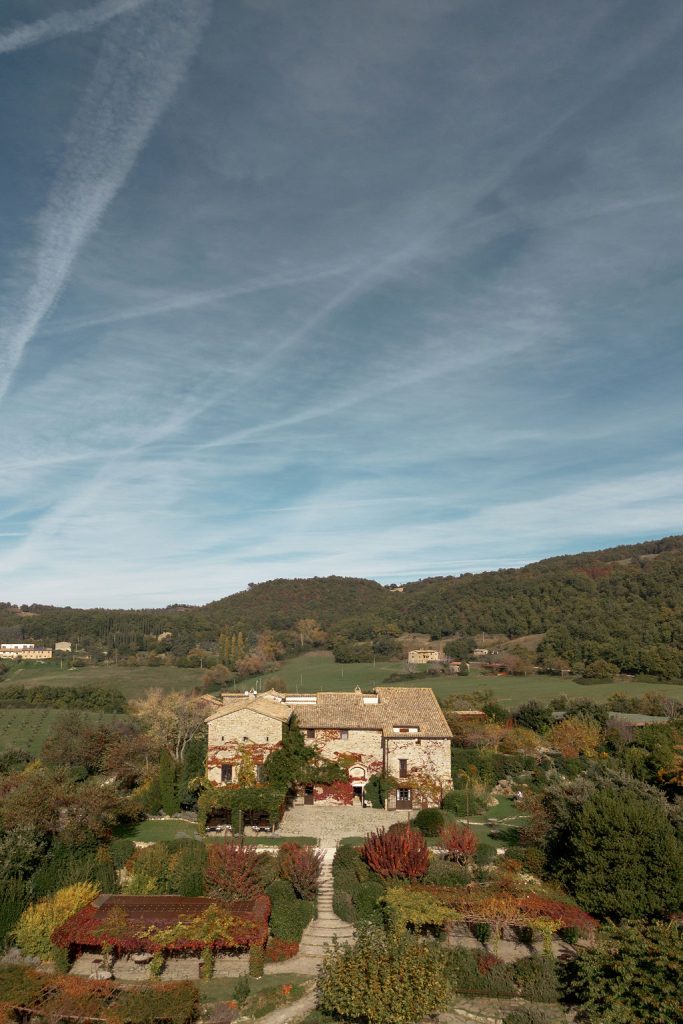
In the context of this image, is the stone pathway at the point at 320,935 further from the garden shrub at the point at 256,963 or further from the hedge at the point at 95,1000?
the hedge at the point at 95,1000

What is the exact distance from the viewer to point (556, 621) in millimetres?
102312

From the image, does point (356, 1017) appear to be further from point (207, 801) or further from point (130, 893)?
point (207, 801)

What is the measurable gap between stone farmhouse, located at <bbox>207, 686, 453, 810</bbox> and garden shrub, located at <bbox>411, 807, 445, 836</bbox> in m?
3.57

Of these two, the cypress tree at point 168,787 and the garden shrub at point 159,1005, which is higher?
the cypress tree at point 168,787

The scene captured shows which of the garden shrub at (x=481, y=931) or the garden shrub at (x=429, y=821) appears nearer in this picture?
the garden shrub at (x=481, y=931)

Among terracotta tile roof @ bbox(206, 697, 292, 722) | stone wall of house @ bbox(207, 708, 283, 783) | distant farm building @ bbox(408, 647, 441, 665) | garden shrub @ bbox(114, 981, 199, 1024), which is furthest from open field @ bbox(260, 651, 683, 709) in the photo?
garden shrub @ bbox(114, 981, 199, 1024)

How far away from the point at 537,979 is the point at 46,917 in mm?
16391

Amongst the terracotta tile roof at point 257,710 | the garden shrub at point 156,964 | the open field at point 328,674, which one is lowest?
the garden shrub at point 156,964

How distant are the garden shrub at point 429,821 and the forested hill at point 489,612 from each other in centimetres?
5703

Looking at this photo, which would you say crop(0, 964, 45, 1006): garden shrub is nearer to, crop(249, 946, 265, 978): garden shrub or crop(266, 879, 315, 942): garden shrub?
crop(249, 946, 265, 978): garden shrub

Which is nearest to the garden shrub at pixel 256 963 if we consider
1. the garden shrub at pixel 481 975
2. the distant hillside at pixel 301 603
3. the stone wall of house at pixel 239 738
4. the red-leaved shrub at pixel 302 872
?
the red-leaved shrub at pixel 302 872

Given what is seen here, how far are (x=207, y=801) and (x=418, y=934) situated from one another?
1459 cm

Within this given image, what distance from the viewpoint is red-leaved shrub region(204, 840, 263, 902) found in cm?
2359

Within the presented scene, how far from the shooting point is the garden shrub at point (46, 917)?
21.5m
